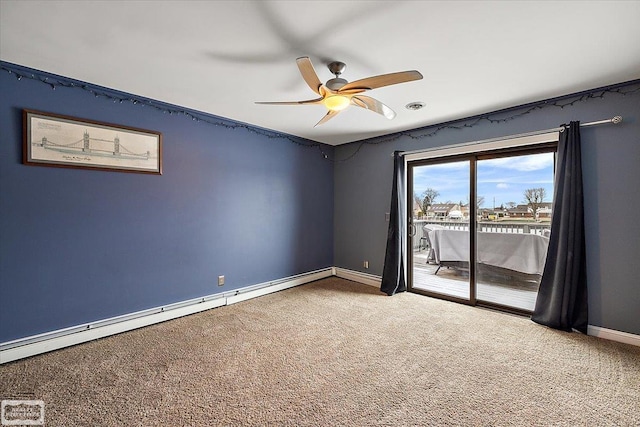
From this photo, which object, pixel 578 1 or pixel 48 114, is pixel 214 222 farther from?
pixel 578 1

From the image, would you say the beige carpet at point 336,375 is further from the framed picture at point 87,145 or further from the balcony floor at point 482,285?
the framed picture at point 87,145

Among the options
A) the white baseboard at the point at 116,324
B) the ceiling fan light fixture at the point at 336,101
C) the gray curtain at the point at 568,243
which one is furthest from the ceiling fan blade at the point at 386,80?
the white baseboard at the point at 116,324

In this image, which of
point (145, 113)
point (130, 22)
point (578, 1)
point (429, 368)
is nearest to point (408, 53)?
point (578, 1)

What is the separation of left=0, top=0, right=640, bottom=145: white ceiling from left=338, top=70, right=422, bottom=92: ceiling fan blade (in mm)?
259

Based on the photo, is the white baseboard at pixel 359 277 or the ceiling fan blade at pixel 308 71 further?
the white baseboard at pixel 359 277

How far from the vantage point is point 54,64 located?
229 cm

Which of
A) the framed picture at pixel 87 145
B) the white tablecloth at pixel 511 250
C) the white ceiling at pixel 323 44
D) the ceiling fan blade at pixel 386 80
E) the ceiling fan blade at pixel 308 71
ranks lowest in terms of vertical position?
the white tablecloth at pixel 511 250

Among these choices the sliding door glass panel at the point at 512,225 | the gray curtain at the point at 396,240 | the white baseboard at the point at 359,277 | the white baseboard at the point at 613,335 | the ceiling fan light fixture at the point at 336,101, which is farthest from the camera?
the white baseboard at the point at 359,277

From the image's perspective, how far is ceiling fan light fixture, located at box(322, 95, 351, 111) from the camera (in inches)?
89.7

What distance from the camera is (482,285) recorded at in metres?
4.11

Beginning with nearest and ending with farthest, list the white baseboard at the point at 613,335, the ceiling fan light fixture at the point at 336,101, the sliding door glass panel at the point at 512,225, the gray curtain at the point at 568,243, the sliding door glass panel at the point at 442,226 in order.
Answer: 1. the ceiling fan light fixture at the point at 336,101
2. the white baseboard at the point at 613,335
3. the gray curtain at the point at 568,243
4. the sliding door glass panel at the point at 512,225
5. the sliding door glass panel at the point at 442,226

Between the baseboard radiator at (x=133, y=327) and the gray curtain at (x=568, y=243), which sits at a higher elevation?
the gray curtain at (x=568, y=243)

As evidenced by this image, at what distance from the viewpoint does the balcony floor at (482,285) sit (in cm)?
370

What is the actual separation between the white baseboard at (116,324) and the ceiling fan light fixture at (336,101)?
2.66 meters
